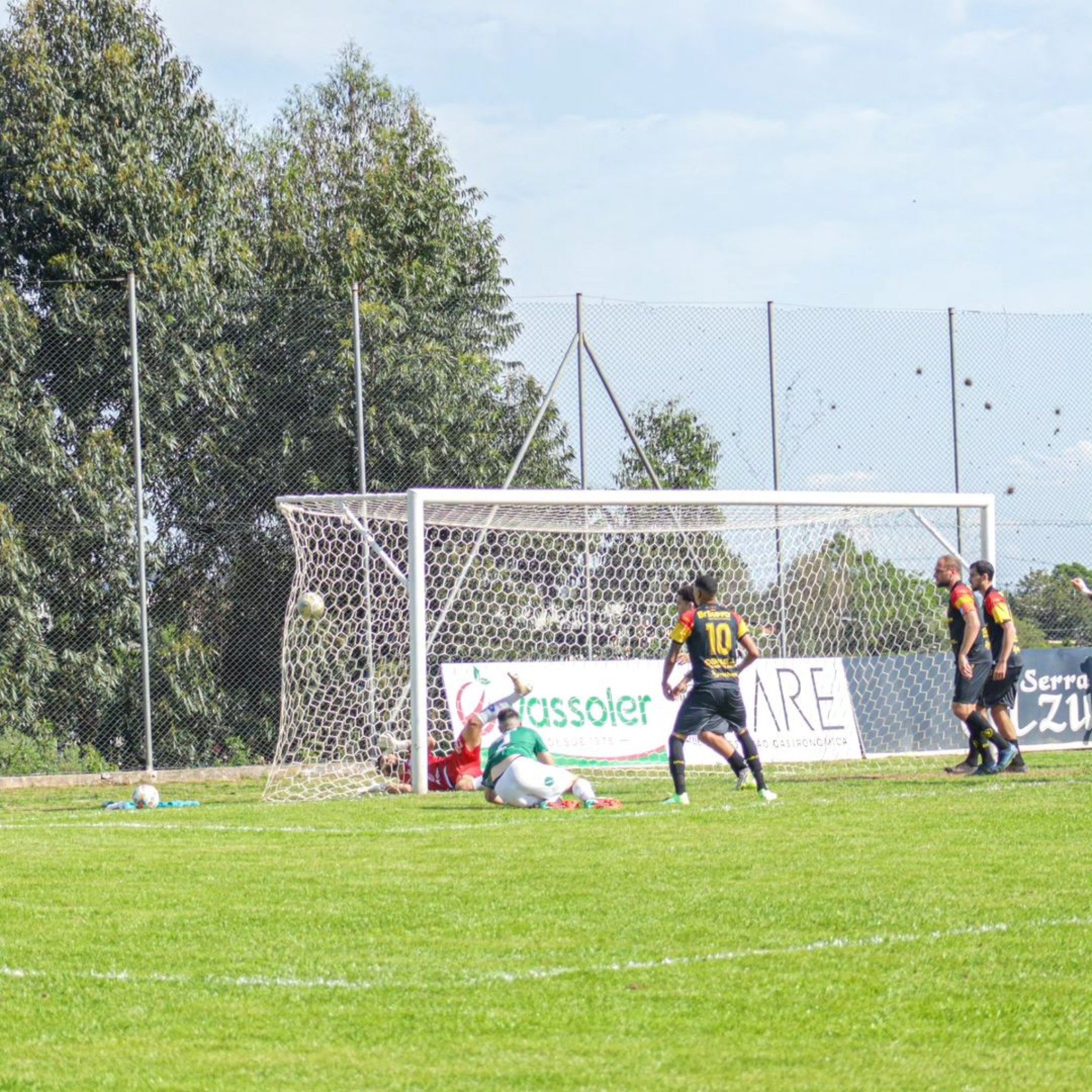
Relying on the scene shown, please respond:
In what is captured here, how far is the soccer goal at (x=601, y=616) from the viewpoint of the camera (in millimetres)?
19312

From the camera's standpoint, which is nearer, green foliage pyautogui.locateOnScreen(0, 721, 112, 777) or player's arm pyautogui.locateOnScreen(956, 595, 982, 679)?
player's arm pyautogui.locateOnScreen(956, 595, 982, 679)

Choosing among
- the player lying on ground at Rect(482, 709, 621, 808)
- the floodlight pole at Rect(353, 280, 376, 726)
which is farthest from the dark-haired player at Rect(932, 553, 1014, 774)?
the floodlight pole at Rect(353, 280, 376, 726)

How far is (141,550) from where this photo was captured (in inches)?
817

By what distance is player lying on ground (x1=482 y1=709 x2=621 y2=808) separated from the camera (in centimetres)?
1463

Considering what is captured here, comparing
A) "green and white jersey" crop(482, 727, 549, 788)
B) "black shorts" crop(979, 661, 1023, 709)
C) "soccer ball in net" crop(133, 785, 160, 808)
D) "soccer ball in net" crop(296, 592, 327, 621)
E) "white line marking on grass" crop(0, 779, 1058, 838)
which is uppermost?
"soccer ball in net" crop(296, 592, 327, 621)

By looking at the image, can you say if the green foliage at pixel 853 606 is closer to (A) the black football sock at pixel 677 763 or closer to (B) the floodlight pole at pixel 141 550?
(B) the floodlight pole at pixel 141 550

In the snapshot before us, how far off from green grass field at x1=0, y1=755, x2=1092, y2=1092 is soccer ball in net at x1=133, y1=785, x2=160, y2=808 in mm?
3463

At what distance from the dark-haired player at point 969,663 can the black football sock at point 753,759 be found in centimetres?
283

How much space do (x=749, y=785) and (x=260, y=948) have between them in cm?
971

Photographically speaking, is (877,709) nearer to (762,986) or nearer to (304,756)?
(304,756)

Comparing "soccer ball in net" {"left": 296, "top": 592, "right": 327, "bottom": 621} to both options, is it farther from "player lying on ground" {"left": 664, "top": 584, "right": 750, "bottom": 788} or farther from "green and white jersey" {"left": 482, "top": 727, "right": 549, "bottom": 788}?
"player lying on ground" {"left": 664, "top": 584, "right": 750, "bottom": 788}

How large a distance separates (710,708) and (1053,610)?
12.5m

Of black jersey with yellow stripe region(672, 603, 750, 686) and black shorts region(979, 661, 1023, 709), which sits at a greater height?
black jersey with yellow stripe region(672, 603, 750, 686)

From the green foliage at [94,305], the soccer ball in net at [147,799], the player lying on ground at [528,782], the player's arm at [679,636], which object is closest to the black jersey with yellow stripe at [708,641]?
the player's arm at [679,636]
